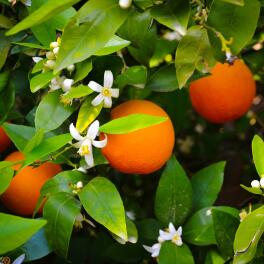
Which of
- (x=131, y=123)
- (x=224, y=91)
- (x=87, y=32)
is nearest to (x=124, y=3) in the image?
(x=87, y=32)

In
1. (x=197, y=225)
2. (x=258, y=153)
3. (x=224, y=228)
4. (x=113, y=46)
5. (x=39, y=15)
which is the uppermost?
(x=39, y=15)

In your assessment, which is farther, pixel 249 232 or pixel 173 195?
pixel 173 195

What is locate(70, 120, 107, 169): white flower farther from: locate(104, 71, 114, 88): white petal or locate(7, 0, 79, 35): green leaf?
locate(7, 0, 79, 35): green leaf

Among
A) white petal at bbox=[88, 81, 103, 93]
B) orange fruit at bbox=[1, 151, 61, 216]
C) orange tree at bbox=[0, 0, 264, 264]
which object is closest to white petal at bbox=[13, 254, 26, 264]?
orange tree at bbox=[0, 0, 264, 264]

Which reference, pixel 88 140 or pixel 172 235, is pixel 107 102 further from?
pixel 172 235

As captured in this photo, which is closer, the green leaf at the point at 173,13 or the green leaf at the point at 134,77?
the green leaf at the point at 173,13

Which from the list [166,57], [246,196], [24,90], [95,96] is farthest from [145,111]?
[246,196]

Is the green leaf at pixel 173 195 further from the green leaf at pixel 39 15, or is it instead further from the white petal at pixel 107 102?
the green leaf at pixel 39 15

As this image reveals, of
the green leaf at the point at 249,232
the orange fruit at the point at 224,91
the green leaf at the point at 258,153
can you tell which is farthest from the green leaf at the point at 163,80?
the green leaf at the point at 249,232
